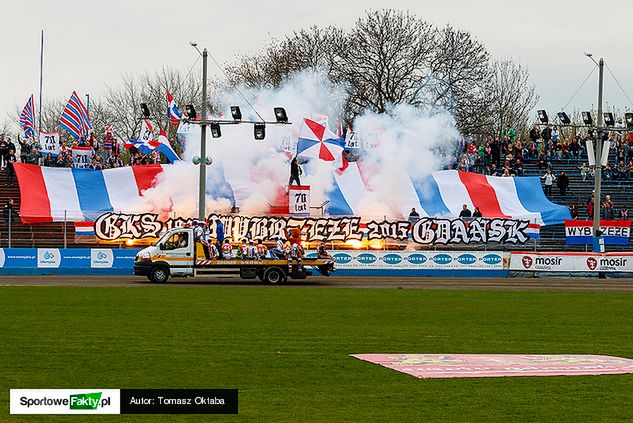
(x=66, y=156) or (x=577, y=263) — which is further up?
(x=66, y=156)

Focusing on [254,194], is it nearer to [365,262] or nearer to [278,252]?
[365,262]

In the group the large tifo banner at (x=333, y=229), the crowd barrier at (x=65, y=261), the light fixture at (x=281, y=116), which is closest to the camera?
the crowd barrier at (x=65, y=261)

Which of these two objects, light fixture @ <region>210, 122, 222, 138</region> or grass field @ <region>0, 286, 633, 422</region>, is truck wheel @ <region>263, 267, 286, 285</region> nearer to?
grass field @ <region>0, 286, 633, 422</region>

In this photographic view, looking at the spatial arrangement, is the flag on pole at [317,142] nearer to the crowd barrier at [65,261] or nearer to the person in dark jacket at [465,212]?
the person in dark jacket at [465,212]

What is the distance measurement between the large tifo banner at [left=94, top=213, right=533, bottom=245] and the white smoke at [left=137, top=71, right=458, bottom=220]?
1929 millimetres

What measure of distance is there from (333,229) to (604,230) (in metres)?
12.6

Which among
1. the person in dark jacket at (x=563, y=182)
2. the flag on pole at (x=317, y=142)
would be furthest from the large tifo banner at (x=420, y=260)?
the person in dark jacket at (x=563, y=182)

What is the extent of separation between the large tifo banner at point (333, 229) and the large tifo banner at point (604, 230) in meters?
1.93

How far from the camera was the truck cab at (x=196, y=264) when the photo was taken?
1580 inches

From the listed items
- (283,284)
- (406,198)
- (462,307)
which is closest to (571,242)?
(406,198)

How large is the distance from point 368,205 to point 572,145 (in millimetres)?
15220

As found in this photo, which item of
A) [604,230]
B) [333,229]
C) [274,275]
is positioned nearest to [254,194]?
[333,229]

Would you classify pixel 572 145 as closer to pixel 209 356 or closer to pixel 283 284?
pixel 283 284

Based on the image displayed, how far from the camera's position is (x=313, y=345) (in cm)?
2086
